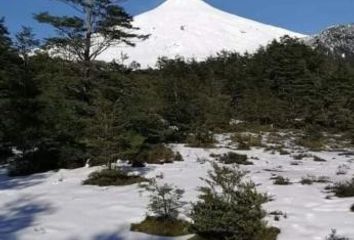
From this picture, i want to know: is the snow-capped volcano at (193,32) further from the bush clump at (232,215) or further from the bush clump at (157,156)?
the bush clump at (232,215)

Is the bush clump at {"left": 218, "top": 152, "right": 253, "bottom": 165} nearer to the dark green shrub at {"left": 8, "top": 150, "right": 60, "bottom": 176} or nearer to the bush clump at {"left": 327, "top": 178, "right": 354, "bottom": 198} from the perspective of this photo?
the dark green shrub at {"left": 8, "top": 150, "right": 60, "bottom": 176}

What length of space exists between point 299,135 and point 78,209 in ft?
75.2

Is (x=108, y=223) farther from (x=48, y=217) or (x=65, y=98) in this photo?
(x=65, y=98)

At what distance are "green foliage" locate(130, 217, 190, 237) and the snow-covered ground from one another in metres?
0.20

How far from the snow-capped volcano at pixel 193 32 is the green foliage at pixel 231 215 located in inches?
4589

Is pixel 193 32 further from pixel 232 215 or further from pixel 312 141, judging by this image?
pixel 232 215

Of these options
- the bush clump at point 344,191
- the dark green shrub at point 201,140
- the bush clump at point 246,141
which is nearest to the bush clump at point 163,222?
the bush clump at point 344,191

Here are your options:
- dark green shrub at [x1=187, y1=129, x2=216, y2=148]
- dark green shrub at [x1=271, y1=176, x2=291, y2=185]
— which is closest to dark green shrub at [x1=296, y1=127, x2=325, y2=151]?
dark green shrub at [x1=187, y1=129, x2=216, y2=148]

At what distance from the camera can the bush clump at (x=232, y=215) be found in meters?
8.44

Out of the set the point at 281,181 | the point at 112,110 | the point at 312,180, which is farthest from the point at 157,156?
the point at 312,180

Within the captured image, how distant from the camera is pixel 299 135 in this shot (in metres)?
32.7

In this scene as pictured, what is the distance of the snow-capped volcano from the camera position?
449ft

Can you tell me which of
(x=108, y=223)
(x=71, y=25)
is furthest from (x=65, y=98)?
(x=108, y=223)

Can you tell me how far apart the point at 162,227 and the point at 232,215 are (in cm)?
161
